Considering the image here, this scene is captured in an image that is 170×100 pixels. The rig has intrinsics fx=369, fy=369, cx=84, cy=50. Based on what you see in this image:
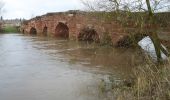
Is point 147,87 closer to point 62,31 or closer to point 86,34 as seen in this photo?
point 86,34

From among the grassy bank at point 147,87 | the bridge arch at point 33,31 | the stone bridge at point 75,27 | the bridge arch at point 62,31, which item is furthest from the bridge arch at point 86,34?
the grassy bank at point 147,87

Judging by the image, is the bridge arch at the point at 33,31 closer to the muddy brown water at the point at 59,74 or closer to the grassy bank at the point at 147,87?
the muddy brown water at the point at 59,74

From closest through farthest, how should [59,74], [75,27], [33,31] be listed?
[59,74] < [75,27] < [33,31]

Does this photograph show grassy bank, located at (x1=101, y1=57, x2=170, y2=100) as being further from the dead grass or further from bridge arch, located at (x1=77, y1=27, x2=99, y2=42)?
bridge arch, located at (x1=77, y1=27, x2=99, y2=42)

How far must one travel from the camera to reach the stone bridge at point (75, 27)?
23594 mm

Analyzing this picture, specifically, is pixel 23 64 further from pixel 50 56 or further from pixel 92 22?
pixel 92 22

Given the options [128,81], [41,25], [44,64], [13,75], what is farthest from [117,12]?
[41,25]

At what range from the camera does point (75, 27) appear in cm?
3181

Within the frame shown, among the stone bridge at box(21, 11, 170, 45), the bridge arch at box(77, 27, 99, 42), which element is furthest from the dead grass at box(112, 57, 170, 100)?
the bridge arch at box(77, 27, 99, 42)

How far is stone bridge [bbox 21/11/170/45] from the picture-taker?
77.4 ft

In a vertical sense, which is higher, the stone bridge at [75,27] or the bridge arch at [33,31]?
the stone bridge at [75,27]

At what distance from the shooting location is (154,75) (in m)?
9.89

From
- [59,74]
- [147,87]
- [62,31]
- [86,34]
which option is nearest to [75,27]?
[86,34]

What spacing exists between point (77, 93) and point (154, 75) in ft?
7.54
